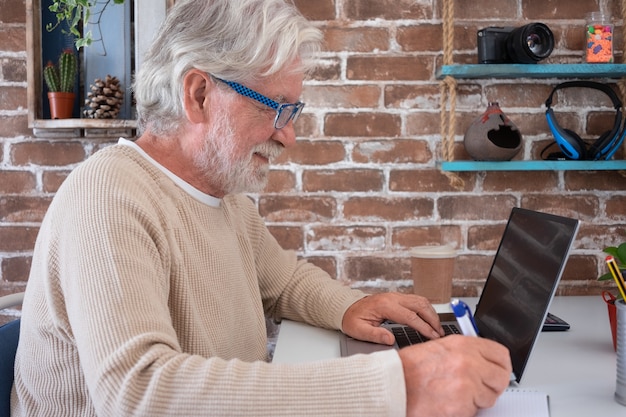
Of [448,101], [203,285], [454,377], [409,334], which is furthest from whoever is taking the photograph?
[448,101]

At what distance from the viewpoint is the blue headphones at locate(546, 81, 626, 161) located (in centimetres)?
190

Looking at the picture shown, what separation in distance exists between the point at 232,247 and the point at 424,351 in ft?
1.90

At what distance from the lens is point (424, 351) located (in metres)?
0.95

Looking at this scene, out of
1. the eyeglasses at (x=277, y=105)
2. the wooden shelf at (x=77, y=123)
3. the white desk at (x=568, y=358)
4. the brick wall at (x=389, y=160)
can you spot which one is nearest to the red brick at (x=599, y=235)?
the brick wall at (x=389, y=160)

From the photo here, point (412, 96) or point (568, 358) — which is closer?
point (568, 358)

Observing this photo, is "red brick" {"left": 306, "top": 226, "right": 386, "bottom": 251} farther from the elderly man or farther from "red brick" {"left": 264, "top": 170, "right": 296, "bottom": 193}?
the elderly man

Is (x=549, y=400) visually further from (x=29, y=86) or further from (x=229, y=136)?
(x=29, y=86)

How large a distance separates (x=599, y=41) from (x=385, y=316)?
108 cm

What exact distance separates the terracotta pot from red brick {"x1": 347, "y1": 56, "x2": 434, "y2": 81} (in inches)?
32.9

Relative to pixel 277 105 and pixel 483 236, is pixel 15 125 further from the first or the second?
pixel 483 236

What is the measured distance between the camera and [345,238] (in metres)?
2.06

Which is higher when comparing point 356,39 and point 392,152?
point 356,39

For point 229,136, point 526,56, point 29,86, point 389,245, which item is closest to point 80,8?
point 29,86

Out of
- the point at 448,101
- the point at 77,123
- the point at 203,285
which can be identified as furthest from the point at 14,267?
the point at 448,101
